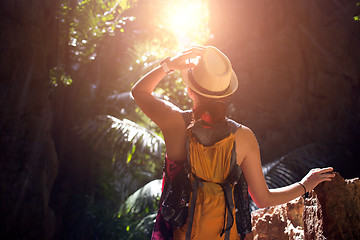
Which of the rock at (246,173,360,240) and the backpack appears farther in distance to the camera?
the rock at (246,173,360,240)

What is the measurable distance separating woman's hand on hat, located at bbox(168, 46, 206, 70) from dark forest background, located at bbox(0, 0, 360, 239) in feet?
17.7

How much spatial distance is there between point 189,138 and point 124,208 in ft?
21.9

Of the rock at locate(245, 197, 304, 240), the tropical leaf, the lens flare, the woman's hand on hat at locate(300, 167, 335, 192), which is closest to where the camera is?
the woman's hand on hat at locate(300, 167, 335, 192)

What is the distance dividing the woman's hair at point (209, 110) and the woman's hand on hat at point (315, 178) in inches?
22.2

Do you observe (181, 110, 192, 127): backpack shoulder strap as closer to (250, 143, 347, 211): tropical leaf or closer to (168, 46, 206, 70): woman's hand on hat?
(168, 46, 206, 70): woman's hand on hat

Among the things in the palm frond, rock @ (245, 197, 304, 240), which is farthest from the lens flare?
rock @ (245, 197, 304, 240)

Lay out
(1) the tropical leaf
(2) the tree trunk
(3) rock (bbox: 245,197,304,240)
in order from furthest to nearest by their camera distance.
→ (1) the tropical leaf
(2) the tree trunk
(3) rock (bbox: 245,197,304,240)

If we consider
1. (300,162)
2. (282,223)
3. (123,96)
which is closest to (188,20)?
(123,96)

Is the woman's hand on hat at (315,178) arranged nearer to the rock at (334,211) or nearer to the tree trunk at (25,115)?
the rock at (334,211)

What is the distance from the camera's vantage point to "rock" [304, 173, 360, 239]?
1.75 meters

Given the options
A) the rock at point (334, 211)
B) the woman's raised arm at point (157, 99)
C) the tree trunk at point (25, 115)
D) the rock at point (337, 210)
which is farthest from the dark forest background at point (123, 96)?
the woman's raised arm at point (157, 99)

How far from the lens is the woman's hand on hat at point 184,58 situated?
1494 mm

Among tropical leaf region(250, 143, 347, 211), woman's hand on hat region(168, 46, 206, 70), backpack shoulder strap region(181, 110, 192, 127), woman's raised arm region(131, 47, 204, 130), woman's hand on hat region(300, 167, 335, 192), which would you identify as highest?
woman's hand on hat region(168, 46, 206, 70)

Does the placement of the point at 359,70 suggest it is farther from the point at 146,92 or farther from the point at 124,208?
the point at 146,92
